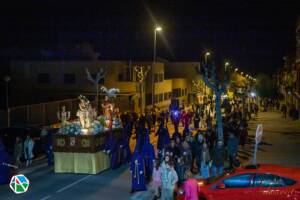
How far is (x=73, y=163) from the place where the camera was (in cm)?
2048

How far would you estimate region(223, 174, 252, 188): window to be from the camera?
43.4 feet

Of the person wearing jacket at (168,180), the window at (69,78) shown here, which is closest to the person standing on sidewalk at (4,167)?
the person wearing jacket at (168,180)

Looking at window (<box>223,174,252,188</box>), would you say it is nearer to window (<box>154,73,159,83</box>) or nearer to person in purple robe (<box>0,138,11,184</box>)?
person in purple robe (<box>0,138,11,184</box>)

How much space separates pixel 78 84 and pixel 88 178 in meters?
32.4

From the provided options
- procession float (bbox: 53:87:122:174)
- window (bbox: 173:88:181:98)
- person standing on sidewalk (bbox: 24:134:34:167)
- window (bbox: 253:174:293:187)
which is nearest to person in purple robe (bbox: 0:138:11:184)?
procession float (bbox: 53:87:122:174)

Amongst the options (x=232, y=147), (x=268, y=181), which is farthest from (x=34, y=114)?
(x=268, y=181)

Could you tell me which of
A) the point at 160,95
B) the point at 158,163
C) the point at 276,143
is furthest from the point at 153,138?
the point at 160,95

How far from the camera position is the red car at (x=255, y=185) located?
1281 cm

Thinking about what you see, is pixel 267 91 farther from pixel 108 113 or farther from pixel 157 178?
pixel 157 178

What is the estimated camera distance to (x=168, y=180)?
14.9 m

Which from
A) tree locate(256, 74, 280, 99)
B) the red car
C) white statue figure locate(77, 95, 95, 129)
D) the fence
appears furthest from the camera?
tree locate(256, 74, 280, 99)

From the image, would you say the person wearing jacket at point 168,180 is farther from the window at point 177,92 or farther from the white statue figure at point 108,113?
the window at point 177,92

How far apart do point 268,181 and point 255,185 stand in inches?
12.0

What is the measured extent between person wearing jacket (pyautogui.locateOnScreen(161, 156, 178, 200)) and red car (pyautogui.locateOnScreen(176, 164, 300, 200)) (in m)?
1.26
